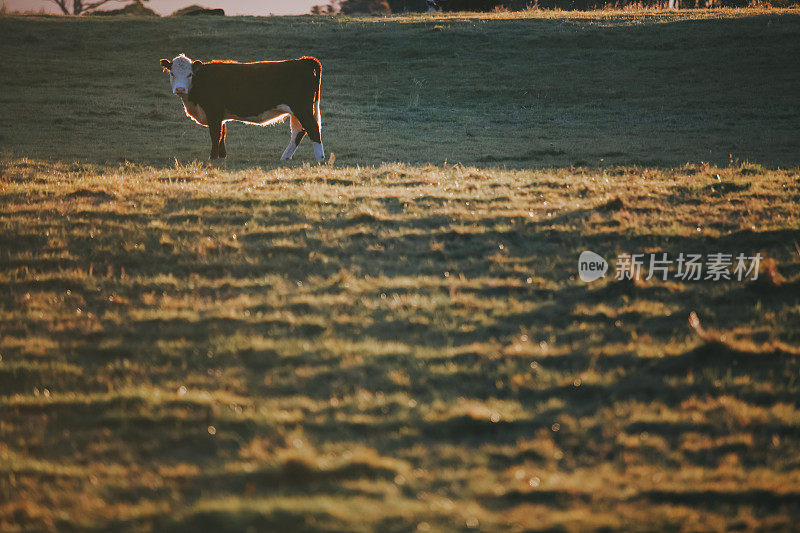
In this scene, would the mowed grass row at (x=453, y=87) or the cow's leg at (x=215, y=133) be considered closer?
the cow's leg at (x=215, y=133)

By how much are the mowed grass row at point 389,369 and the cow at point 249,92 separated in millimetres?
6598

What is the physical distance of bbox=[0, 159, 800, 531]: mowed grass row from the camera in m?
3.71

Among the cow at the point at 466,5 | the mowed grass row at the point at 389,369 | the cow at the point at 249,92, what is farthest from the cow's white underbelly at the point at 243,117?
the cow at the point at 466,5

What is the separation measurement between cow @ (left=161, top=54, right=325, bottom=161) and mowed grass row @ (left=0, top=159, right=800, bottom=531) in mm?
6598

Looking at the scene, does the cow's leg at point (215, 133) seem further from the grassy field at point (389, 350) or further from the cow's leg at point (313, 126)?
the cow's leg at point (313, 126)

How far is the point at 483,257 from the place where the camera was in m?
8.45

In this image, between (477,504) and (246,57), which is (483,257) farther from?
(246,57)

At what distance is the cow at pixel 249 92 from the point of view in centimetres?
1636

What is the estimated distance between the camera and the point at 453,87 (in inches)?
1248

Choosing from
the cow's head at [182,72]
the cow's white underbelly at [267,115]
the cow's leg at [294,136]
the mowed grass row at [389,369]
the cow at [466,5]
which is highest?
the cow at [466,5]

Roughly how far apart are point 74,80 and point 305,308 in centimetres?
2820

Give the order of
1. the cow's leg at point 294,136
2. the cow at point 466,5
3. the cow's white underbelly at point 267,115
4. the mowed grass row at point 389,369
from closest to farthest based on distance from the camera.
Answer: the mowed grass row at point 389,369 < the cow's white underbelly at point 267,115 < the cow's leg at point 294,136 < the cow at point 466,5

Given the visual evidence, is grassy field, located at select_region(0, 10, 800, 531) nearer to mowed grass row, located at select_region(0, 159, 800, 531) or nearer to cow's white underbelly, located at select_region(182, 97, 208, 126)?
mowed grass row, located at select_region(0, 159, 800, 531)

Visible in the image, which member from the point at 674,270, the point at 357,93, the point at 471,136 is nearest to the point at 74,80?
the point at 357,93
